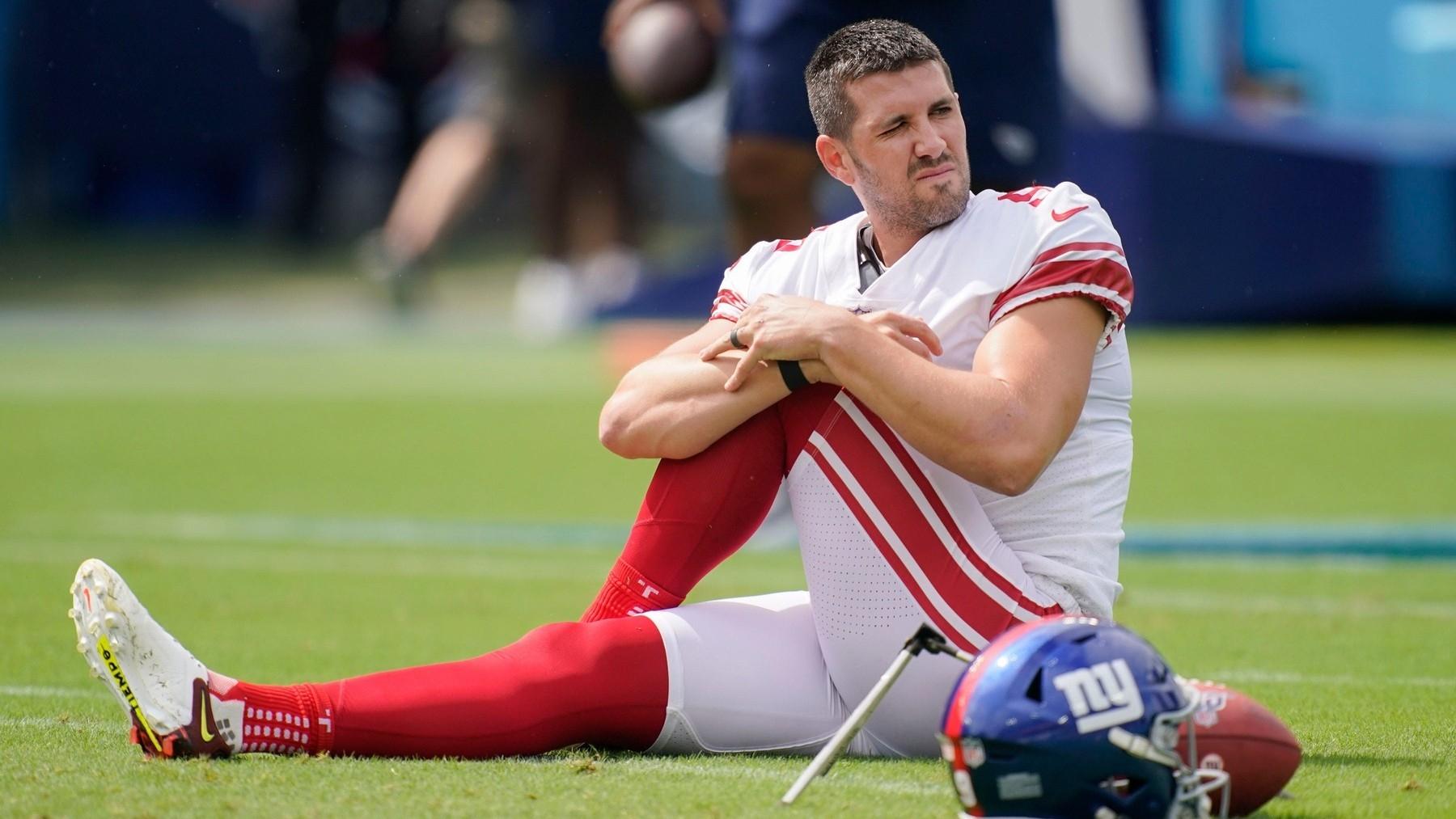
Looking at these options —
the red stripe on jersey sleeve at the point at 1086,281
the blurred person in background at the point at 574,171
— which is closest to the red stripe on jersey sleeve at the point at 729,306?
the red stripe on jersey sleeve at the point at 1086,281

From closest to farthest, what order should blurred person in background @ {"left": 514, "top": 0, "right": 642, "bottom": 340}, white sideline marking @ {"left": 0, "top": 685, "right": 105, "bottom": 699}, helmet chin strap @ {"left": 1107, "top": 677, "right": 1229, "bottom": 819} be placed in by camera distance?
1. helmet chin strap @ {"left": 1107, "top": 677, "right": 1229, "bottom": 819}
2. white sideline marking @ {"left": 0, "top": 685, "right": 105, "bottom": 699}
3. blurred person in background @ {"left": 514, "top": 0, "right": 642, "bottom": 340}

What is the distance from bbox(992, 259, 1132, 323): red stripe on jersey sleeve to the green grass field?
0.77m

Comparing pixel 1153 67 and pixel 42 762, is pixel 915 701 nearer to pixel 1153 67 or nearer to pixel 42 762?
pixel 42 762

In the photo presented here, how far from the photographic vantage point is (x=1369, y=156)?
1161 cm

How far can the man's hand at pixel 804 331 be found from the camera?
3035 mm

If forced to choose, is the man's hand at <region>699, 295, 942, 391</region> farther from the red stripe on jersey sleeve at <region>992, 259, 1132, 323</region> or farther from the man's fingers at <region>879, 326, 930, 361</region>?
the red stripe on jersey sleeve at <region>992, 259, 1132, 323</region>

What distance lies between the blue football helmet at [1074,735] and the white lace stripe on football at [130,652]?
1165 mm

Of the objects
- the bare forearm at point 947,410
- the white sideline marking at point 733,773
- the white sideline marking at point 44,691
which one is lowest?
the white sideline marking at point 733,773

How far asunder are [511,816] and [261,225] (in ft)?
63.7

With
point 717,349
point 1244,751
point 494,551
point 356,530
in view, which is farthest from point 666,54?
point 1244,751

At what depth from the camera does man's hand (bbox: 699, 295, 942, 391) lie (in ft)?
9.96

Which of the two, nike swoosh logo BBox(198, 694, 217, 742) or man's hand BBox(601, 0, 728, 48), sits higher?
man's hand BBox(601, 0, 728, 48)

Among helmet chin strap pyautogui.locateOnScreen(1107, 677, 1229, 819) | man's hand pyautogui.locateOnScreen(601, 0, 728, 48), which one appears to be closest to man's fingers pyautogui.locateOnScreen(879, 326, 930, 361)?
helmet chin strap pyautogui.locateOnScreen(1107, 677, 1229, 819)

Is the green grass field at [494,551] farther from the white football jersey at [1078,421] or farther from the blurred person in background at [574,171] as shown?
the blurred person in background at [574,171]
